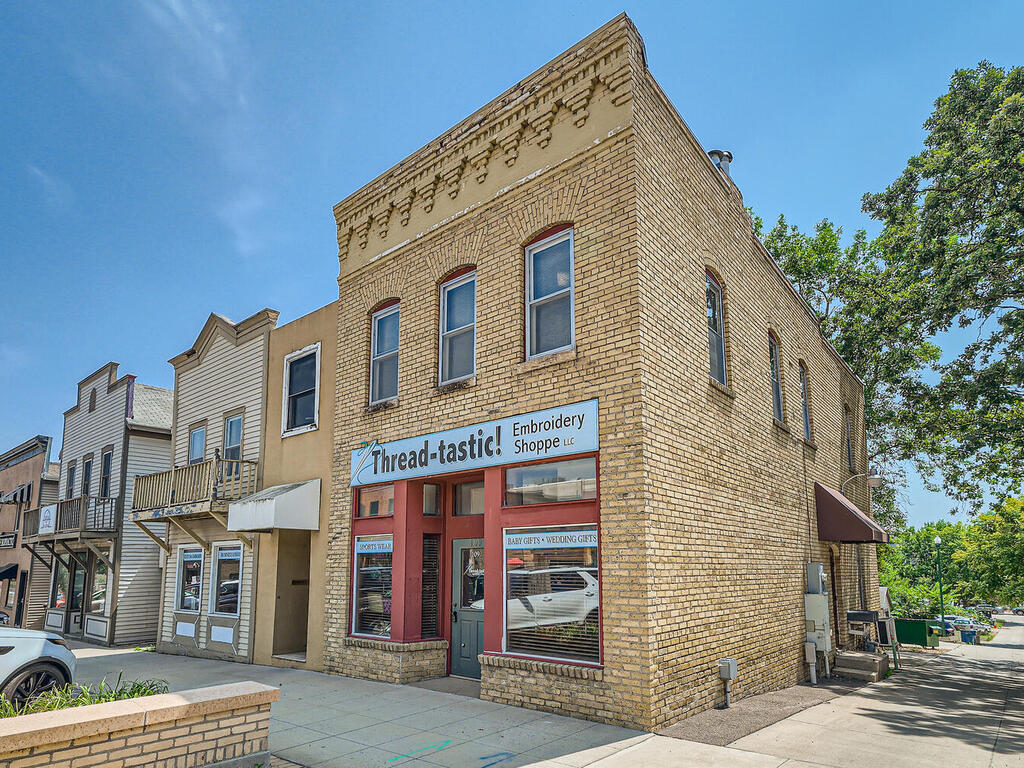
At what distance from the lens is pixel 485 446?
402 inches

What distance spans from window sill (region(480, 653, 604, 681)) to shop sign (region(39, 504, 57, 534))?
20.4 m

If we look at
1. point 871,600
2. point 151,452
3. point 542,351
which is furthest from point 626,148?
point 151,452

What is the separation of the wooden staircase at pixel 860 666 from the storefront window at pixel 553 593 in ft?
24.7

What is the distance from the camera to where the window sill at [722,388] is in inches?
411

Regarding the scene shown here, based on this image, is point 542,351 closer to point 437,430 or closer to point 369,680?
point 437,430

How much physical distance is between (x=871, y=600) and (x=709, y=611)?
472 inches

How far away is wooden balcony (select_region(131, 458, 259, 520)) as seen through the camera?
15133mm

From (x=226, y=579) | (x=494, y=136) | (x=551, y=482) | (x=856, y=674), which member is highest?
(x=494, y=136)

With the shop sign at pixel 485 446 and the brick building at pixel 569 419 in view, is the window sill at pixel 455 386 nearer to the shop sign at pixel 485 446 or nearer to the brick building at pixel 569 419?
the brick building at pixel 569 419

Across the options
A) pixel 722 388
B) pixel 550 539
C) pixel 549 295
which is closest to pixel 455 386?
pixel 549 295

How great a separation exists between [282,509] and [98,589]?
14.6 metres

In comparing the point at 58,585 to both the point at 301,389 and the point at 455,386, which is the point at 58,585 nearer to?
the point at 301,389

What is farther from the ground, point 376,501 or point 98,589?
point 376,501

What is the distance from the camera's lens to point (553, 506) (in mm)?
9289
